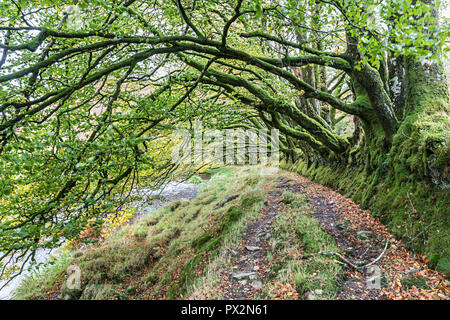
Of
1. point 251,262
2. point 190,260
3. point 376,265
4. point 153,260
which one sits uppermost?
point 376,265

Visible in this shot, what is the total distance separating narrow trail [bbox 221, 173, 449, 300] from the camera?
10.9 feet

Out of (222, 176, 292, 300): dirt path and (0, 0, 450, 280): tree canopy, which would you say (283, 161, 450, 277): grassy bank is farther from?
(222, 176, 292, 300): dirt path

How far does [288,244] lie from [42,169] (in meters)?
5.23

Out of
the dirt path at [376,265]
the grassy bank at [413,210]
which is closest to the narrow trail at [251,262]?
the dirt path at [376,265]

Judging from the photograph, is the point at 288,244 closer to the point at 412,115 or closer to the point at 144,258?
the point at 412,115

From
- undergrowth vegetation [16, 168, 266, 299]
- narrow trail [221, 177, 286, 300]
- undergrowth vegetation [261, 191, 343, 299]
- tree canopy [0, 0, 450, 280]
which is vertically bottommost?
undergrowth vegetation [16, 168, 266, 299]

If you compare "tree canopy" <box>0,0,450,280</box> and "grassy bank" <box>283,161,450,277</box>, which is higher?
"tree canopy" <box>0,0,450,280</box>

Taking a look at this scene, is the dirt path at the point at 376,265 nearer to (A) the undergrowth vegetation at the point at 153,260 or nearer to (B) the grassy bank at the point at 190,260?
(B) the grassy bank at the point at 190,260

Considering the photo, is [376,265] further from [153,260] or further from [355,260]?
[153,260]

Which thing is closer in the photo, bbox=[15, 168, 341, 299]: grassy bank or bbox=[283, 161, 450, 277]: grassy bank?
bbox=[283, 161, 450, 277]: grassy bank

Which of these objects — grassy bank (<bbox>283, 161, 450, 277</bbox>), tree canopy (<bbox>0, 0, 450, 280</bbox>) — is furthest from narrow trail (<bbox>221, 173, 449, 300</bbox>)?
tree canopy (<bbox>0, 0, 450, 280</bbox>)

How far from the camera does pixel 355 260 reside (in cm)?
425

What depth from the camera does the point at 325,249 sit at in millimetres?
4543

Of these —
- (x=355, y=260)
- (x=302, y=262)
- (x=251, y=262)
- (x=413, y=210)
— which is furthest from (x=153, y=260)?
(x=413, y=210)
